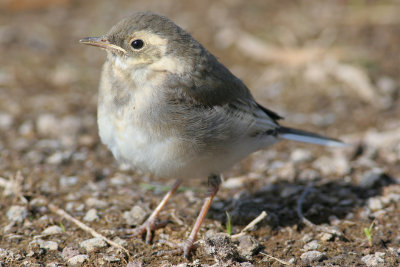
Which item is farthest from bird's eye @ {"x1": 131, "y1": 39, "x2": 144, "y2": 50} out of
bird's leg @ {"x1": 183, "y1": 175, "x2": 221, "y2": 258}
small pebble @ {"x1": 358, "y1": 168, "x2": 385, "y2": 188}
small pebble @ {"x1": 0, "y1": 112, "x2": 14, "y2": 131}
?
small pebble @ {"x1": 0, "y1": 112, "x2": 14, "y2": 131}

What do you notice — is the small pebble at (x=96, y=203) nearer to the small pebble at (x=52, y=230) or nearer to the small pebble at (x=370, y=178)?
the small pebble at (x=52, y=230)

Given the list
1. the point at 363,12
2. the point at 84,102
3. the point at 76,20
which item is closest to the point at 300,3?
the point at 363,12

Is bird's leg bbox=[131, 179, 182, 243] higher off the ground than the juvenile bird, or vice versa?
the juvenile bird

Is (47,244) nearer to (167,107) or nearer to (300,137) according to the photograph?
(167,107)

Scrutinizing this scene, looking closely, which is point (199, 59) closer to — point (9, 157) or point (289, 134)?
point (289, 134)

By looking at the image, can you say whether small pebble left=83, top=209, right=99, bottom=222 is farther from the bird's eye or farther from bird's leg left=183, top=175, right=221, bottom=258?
the bird's eye

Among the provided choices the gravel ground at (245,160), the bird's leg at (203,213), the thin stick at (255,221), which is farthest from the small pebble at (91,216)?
the thin stick at (255,221)
